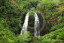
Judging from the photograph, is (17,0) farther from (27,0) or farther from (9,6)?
(27,0)

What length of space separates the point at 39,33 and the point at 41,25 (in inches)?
35.2

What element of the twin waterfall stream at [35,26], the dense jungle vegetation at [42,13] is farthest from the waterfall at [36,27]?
the dense jungle vegetation at [42,13]

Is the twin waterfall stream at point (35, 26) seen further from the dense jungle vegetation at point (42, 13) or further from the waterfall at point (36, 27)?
the dense jungle vegetation at point (42, 13)

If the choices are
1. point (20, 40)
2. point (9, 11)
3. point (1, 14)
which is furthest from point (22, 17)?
point (20, 40)

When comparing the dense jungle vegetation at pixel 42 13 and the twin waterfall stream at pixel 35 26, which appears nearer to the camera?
the dense jungle vegetation at pixel 42 13

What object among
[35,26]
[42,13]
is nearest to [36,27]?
[35,26]

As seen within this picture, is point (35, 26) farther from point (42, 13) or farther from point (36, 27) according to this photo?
point (42, 13)

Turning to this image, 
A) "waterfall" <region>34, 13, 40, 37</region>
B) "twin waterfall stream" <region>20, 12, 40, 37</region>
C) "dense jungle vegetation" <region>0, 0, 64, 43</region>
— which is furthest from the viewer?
"waterfall" <region>34, 13, 40, 37</region>

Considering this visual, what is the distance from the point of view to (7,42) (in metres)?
6.29

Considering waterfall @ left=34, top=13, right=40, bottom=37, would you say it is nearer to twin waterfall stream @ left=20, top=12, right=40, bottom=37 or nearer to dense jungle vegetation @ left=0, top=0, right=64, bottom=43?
twin waterfall stream @ left=20, top=12, right=40, bottom=37

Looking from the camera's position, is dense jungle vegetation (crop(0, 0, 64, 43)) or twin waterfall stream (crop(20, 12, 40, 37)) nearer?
dense jungle vegetation (crop(0, 0, 64, 43))

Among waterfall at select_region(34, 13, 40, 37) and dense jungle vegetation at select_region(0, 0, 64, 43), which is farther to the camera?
waterfall at select_region(34, 13, 40, 37)

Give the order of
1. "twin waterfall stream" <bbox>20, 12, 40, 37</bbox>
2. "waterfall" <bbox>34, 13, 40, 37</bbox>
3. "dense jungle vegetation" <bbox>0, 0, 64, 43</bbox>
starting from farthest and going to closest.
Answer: "waterfall" <bbox>34, 13, 40, 37</bbox>, "twin waterfall stream" <bbox>20, 12, 40, 37</bbox>, "dense jungle vegetation" <bbox>0, 0, 64, 43</bbox>

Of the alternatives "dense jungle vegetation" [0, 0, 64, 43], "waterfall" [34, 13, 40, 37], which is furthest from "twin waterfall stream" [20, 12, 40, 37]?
"dense jungle vegetation" [0, 0, 64, 43]
